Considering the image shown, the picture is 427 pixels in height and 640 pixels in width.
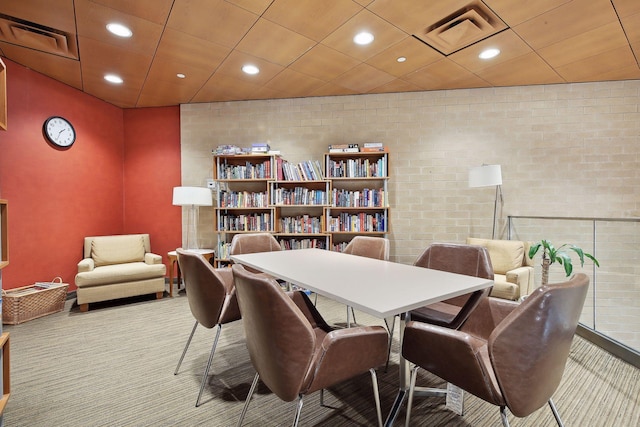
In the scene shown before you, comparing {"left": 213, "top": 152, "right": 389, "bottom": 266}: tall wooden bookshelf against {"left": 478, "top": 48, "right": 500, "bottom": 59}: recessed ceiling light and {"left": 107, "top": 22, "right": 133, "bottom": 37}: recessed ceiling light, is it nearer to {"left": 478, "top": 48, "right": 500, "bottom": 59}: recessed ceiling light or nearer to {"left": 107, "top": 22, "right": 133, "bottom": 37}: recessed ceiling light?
{"left": 478, "top": 48, "right": 500, "bottom": 59}: recessed ceiling light

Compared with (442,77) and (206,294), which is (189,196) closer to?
(206,294)

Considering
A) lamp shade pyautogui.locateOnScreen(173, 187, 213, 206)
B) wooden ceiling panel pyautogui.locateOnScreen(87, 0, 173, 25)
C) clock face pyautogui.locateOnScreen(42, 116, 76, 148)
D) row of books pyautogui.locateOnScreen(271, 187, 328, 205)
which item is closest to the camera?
wooden ceiling panel pyautogui.locateOnScreen(87, 0, 173, 25)

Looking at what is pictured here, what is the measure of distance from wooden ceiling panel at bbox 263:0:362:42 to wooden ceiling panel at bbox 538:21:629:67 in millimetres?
2224

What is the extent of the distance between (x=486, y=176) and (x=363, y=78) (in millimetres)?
1966

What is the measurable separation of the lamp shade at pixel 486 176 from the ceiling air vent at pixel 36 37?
453cm

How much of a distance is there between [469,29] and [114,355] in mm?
4209

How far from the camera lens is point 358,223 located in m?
4.20

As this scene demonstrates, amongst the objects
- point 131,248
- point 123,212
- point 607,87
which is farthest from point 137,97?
point 607,87

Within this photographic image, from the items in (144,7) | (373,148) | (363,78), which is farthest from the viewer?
(373,148)

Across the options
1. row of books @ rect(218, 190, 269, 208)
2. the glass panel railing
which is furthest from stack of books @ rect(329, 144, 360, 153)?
the glass panel railing

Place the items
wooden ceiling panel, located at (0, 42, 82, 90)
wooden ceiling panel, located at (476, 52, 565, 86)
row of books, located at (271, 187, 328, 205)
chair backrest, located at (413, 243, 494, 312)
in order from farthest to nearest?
row of books, located at (271, 187, 328, 205) < wooden ceiling panel, located at (476, 52, 565, 86) < wooden ceiling panel, located at (0, 42, 82, 90) < chair backrest, located at (413, 243, 494, 312)

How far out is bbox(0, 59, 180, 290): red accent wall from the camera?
349 cm

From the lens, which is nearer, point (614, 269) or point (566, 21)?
point (566, 21)

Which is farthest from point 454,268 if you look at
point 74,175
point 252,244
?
point 74,175
